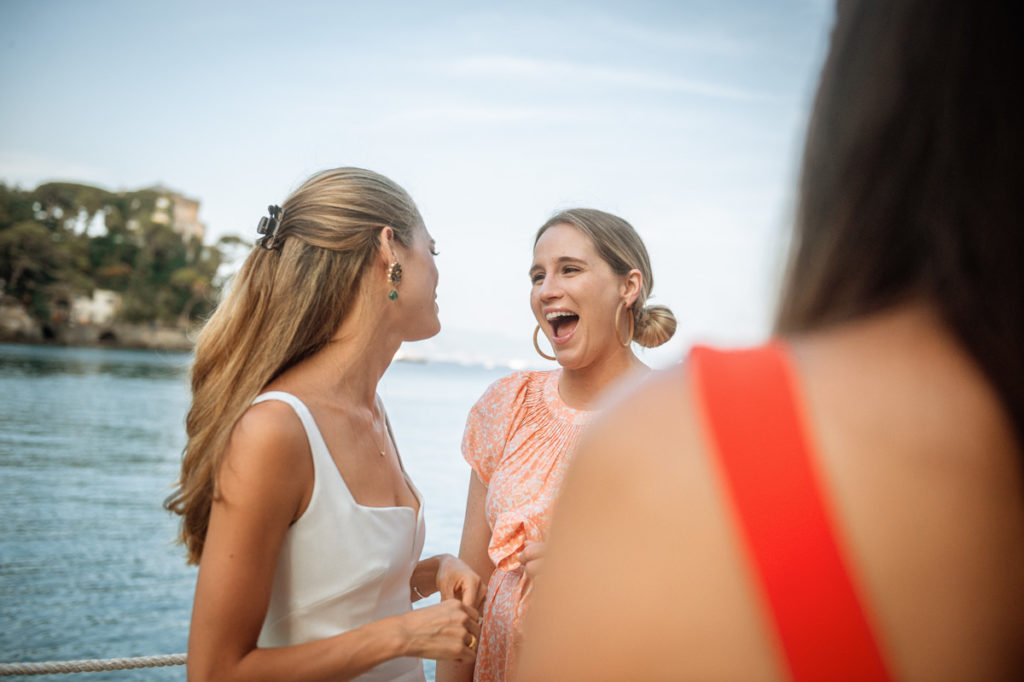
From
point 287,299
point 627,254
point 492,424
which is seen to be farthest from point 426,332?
point 627,254

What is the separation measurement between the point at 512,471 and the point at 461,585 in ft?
2.74

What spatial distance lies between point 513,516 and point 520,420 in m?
0.56

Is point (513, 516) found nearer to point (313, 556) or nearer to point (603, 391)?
point (603, 391)

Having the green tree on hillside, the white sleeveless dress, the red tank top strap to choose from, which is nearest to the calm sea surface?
the white sleeveless dress

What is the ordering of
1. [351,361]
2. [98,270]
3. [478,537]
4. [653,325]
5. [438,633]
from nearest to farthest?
[438,633] → [351,361] → [478,537] → [653,325] → [98,270]

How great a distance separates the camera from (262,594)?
1.84 meters

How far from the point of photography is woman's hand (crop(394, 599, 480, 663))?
76.7 inches

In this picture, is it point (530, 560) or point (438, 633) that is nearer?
point (438, 633)

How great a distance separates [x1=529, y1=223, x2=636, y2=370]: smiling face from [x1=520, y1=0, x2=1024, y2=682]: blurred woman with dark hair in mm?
2779

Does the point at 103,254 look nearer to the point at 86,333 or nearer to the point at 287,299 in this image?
the point at 86,333

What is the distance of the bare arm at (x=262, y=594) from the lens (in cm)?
178

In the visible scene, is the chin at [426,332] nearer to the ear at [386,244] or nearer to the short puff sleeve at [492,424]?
the ear at [386,244]

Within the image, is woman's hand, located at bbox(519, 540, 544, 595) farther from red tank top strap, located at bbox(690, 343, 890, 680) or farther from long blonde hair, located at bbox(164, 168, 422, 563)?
red tank top strap, located at bbox(690, 343, 890, 680)

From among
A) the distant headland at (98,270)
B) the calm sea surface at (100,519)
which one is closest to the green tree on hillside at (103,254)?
the distant headland at (98,270)
